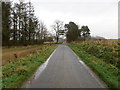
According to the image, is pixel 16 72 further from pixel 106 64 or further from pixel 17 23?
pixel 17 23

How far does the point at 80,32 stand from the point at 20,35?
160ft

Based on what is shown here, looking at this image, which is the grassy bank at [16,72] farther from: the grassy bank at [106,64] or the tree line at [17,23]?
the tree line at [17,23]

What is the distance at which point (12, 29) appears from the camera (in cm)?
4812

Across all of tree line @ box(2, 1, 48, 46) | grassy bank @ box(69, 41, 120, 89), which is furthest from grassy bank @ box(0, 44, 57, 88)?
tree line @ box(2, 1, 48, 46)

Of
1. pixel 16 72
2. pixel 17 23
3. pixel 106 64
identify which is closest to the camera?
pixel 16 72

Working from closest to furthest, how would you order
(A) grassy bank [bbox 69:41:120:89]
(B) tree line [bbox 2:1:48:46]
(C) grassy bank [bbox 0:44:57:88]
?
(C) grassy bank [bbox 0:44:57:88], (A) grassy bank [bbox 69:41:120:89], (B) tree line [bbox 2:1:48:46]

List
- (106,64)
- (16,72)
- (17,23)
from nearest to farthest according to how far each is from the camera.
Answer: (16,72) < (106,64) < (17,23)

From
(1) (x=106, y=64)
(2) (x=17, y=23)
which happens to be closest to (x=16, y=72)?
(1) (x=106, y=64)

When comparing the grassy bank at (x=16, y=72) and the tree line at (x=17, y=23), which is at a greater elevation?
the tree line at (x=17, y=23)

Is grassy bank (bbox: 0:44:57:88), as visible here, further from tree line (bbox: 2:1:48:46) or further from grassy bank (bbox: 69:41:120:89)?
tree line (bbox: 2:1:48:46)

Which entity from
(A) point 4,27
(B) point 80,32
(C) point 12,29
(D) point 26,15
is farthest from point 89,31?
(A) point 4,27

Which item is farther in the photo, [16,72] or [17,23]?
[17,23]

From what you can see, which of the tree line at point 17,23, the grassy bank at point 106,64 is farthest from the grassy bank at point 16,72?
the tree line at point 17,23

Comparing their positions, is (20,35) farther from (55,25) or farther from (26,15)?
(55,25)
